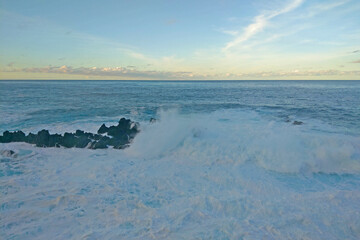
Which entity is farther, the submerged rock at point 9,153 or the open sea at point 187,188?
the submerged rock at point 9,153

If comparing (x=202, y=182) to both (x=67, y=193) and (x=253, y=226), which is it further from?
(x=67, y=193)

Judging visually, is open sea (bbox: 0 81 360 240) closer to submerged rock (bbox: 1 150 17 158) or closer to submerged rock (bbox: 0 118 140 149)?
submerged rock (bbox: 1 150 17 158)

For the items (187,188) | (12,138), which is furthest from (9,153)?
(187,188)

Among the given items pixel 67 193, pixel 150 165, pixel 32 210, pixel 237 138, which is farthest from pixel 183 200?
pixel 237 138

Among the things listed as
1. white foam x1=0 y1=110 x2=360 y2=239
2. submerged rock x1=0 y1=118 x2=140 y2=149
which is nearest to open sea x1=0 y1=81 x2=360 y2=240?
white foam x1=0 y1=110 x2=360 y2=239

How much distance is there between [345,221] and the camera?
21.5 ft

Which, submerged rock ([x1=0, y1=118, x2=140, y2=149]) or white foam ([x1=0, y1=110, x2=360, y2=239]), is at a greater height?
submerged rock ([x1=0, y1=118, x2=140, y2=149])

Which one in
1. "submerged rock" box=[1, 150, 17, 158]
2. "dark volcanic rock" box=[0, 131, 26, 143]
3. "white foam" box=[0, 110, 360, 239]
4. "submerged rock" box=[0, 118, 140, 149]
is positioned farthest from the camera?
"dark volcanic rock" box=[0, 131, 26, 143]

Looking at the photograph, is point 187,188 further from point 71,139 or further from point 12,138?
point 12,138

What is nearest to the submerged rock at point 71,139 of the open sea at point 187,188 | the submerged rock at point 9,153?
the open sea at point 187,188

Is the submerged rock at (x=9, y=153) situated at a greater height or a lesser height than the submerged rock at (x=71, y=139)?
lesser

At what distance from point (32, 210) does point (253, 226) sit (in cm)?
671

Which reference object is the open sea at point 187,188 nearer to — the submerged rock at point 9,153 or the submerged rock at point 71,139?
the submerged rock at point 9,153

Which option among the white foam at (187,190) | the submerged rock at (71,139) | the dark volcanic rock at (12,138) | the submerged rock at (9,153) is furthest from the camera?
the dark volcanic rock at (12,138)
